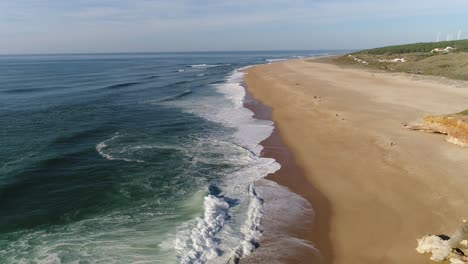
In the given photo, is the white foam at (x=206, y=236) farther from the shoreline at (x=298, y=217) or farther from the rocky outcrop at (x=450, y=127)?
the rocky outcrop at (x=450, y=127)

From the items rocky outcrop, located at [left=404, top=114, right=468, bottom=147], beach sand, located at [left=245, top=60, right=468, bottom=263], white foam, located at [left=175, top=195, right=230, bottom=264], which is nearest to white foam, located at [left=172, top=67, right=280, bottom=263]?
white foam, located at [left=175, top=195, right=230, bottom=264]

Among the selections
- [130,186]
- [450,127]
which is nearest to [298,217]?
[130,186]

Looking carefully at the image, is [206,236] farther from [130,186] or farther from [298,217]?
[130,186]

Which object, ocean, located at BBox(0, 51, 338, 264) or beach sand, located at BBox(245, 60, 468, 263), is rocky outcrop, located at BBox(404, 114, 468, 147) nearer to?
beach sand, located at BBox(245, 60, 468, 263)

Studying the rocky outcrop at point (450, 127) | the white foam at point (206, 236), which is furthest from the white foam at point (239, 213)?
the rocky outcrop at point (450, 127)

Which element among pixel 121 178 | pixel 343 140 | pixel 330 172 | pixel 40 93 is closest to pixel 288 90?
pixel 343 140

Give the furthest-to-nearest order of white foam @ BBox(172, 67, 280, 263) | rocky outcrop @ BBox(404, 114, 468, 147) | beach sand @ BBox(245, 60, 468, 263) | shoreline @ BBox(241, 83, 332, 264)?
rocky outcrop @ BBox(404, 114, 468, 147) < beach sand @ BBox(245, 60, 468, 263) < white foam @ BBox(172, 67, 280, 263) < shoreline @ BBox(241, 83, 332, 264)
